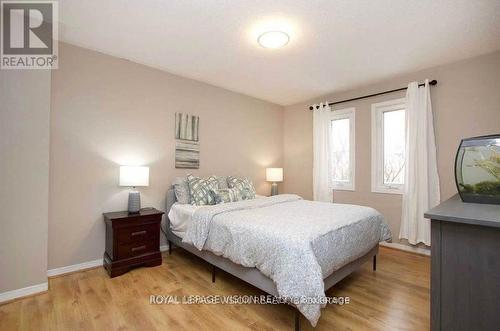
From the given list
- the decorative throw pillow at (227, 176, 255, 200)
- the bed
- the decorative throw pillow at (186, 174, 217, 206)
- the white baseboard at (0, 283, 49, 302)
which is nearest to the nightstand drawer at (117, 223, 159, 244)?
the bed

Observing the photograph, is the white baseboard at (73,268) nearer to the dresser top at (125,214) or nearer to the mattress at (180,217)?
the dresser top at (125,214)

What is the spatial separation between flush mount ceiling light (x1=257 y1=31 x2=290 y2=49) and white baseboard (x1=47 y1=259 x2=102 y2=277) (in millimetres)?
3082

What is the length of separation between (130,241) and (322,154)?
324cm

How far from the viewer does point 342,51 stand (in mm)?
2707

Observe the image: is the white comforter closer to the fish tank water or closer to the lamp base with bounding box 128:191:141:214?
the lamp base with bounding box 128:191:141:214

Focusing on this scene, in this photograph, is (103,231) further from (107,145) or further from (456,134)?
(456,134)

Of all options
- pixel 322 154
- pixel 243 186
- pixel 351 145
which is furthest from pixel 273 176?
pixel 351 145

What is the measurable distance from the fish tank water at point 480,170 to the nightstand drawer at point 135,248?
2909 millimetres

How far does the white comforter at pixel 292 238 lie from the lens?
158 cm

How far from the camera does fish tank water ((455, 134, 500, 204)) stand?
1.35 m

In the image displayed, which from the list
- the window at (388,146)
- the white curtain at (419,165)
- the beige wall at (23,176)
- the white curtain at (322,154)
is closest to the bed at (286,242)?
the white curtain at (419,165)

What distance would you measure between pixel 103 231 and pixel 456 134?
14.9 feet

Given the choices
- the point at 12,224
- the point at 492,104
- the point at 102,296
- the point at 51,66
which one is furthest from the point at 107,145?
the point at 492,104

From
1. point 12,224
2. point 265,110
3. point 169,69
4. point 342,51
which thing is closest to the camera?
point 12,224
